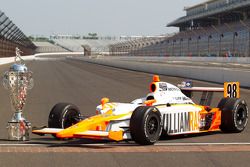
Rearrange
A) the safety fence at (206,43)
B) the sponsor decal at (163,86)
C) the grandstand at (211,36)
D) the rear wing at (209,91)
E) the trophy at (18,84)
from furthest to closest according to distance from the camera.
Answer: the grandstand at (211,36) < the safety fence at (206,43) < the rear wing at (209,91) < the sponsor decal at (163,86) < the trophy at (18,84)

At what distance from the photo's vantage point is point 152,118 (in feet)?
28.0

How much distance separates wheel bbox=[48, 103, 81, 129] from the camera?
30.6ft

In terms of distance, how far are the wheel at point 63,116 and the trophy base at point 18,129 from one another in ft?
1.91

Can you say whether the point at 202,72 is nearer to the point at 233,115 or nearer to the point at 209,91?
the point at 209,91

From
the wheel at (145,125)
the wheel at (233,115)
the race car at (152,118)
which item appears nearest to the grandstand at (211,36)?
the wheel at (233,115)

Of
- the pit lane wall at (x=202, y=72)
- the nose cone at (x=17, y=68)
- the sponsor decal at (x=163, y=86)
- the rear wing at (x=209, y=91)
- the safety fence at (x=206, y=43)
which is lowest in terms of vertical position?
the pit lane wall at (x=202, y=72)

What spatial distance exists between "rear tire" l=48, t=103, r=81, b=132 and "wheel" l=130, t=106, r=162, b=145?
1.56 meters

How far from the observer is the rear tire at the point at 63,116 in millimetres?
9312

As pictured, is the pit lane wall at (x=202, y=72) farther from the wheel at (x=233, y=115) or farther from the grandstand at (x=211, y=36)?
the wheel at (x=233, y=115)
